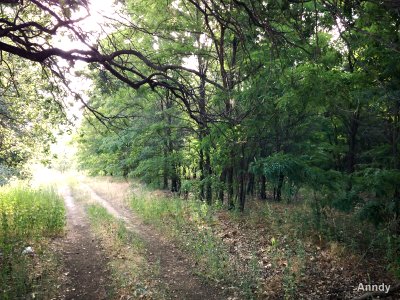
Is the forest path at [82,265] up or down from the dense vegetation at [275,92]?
down

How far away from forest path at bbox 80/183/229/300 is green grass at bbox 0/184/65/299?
2.27 meters

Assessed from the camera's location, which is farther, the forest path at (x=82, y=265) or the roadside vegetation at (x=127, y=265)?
the forest path at (x=82, y=265)

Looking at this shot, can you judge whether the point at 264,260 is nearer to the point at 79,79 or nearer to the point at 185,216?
the point at 185,216

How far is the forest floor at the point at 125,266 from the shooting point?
5910mm

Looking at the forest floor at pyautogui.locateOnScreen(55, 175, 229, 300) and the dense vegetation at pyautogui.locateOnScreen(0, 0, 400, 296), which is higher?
the dense vegetation at pyautogui.locateOnScreen(0, 0, 400, 296)

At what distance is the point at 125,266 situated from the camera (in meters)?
6.89

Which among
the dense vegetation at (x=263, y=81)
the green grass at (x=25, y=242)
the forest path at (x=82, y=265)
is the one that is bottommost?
the forest path at (x=82, y=265)

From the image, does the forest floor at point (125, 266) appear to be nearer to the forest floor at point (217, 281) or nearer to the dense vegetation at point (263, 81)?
the forest floor at point (217, 281)

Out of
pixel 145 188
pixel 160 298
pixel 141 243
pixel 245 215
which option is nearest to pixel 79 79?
pixel 141 243

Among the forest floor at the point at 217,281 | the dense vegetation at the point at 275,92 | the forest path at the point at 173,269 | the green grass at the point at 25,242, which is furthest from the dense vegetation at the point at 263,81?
the forest path at the point at 173,269

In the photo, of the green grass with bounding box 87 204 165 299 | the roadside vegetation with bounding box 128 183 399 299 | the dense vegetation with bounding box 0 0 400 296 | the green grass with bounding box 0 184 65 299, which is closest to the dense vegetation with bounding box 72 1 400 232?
the dense vegetation with bounding box 0 0 400 296

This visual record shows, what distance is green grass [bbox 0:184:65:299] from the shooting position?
5.74 metres

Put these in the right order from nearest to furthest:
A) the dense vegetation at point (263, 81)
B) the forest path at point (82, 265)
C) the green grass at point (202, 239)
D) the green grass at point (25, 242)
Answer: the dense vegetation at point (263, 81) → the green grass at point (25, 242) → the forest path at point (82, 265) → the green grass at point (202, 239)

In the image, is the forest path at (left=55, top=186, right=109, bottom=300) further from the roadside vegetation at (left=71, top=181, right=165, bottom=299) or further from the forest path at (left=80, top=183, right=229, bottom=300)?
the forest path at (left=80, top=183, right=229, bottom=300)
